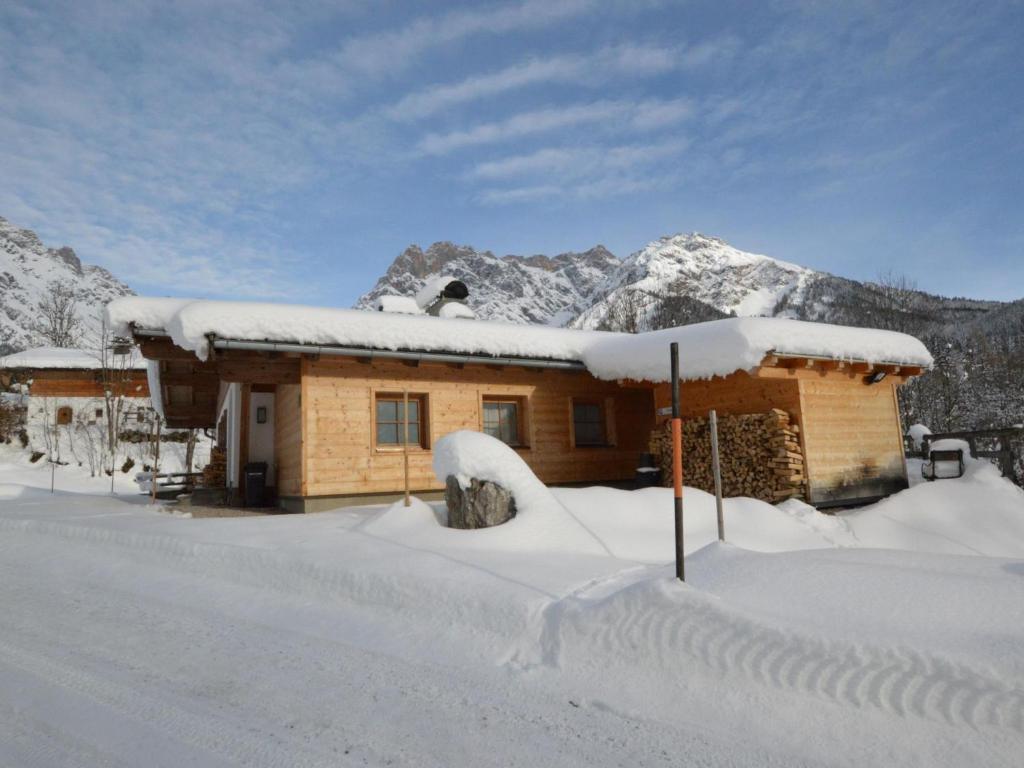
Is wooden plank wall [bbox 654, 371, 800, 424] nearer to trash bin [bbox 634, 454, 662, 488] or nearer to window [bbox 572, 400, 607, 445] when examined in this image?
trash bin [bbox 634, 454, 662, 488]

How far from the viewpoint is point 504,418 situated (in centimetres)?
1234

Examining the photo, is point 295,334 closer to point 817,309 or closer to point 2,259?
point 817,309

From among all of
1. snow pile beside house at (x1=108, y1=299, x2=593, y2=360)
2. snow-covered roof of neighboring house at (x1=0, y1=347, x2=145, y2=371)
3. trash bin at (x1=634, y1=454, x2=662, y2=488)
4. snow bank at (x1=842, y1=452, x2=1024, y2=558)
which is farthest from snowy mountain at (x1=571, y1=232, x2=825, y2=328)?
snow pile beside house at (x1=108, y1=299, x2=593, y2=360)

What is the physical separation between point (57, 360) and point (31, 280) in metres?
150

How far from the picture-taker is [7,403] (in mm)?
33906

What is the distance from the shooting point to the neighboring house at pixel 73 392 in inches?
1307

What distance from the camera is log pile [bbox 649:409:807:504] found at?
9.96m

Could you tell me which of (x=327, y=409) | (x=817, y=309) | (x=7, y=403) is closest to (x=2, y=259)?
(x=7, y=403)

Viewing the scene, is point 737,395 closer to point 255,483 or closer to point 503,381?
point 503,381

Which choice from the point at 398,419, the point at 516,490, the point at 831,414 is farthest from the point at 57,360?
the point at 831,414

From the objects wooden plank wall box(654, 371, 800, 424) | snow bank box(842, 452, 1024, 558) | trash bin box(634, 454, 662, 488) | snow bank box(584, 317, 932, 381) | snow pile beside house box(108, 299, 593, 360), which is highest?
snow pile beside house box(108, 299, 593, 360)

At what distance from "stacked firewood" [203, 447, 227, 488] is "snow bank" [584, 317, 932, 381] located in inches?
379

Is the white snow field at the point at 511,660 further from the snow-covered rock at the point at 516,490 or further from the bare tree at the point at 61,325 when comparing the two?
the bare tree at the point at 61,325

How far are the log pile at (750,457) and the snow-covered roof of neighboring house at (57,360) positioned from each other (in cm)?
3497
